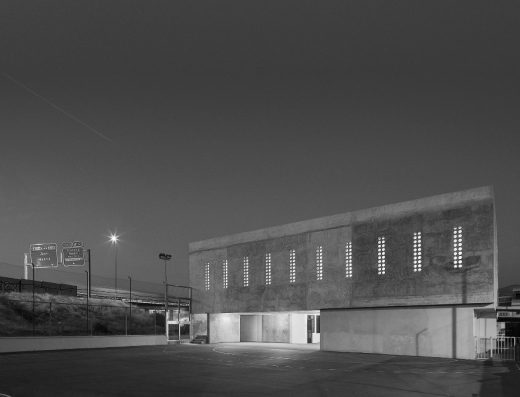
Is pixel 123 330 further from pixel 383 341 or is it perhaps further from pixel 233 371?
pixel 233 371

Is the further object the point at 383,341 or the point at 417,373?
the point at 383,341

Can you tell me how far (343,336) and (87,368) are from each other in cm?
1892

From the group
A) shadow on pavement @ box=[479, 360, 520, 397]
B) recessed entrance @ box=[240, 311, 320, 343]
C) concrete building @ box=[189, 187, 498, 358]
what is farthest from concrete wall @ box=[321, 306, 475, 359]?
recessed entrance @ box=[240, 311, 320, 343]

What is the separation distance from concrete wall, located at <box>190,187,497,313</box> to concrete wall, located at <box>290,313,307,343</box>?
6.86 m

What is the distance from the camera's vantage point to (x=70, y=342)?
42.8 metres

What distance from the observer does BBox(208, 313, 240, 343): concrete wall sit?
2061 inches

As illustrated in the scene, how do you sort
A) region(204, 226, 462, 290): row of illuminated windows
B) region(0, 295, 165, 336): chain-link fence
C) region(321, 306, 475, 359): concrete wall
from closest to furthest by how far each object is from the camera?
region(321, 306, 475, 359): concrete wall < region(204, 226, 462, 290): row of illuminated windows < region(0, 295, 165, 336): chain-link fence

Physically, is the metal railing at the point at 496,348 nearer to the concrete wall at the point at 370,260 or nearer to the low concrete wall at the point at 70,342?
the concrete wall at the point at 370,260

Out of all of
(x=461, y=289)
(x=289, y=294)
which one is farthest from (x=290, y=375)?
(x=289, y=294)

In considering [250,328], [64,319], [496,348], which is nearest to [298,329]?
[250,328]

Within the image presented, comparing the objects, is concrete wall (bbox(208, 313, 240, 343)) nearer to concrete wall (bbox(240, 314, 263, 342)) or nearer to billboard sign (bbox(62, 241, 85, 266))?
concrete wall (bbox(240, 314, 263, 342))

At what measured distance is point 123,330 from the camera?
192ft

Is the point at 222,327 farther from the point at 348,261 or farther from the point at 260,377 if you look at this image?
the point at 260,377

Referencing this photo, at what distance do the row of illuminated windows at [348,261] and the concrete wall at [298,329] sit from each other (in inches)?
302
